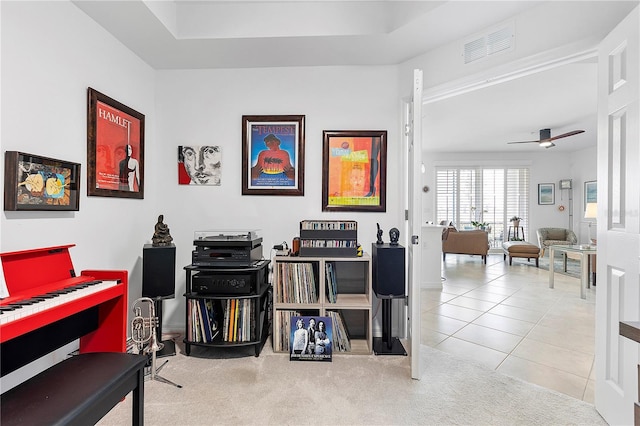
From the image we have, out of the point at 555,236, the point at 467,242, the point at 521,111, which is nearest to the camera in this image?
the point at 521,111

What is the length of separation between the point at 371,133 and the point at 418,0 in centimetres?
101

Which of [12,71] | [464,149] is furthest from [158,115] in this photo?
[464,149]

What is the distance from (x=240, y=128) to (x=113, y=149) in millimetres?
1005

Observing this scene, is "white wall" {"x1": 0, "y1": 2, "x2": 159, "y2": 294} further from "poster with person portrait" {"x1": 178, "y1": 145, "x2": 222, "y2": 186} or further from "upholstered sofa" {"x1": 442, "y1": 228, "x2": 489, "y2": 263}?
"upholstered sofa" {"x1": 442, "y1": 228, "x2": 489, "y2": 263}

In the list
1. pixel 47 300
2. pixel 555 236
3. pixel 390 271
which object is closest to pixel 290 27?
pixel 390 271

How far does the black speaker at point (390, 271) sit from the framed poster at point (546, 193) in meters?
7.39

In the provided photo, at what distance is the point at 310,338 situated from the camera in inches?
94.3

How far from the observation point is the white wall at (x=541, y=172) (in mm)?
7695

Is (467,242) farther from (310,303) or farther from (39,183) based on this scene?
(39,183)

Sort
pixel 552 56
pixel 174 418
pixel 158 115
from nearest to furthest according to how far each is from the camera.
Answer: pixel 174 418
pixel 552 56
pixel 158 115

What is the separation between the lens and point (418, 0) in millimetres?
2127

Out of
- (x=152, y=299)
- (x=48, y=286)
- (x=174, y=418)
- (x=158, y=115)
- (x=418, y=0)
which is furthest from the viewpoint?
(x=158, y=115)

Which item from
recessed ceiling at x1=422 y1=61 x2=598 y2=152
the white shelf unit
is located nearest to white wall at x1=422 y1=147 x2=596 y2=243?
recessed ceiling at x1=422 y1=61 x2=598 y2=152

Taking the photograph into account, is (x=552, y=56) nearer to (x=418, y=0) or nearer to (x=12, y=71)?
(x=418, y=0)
